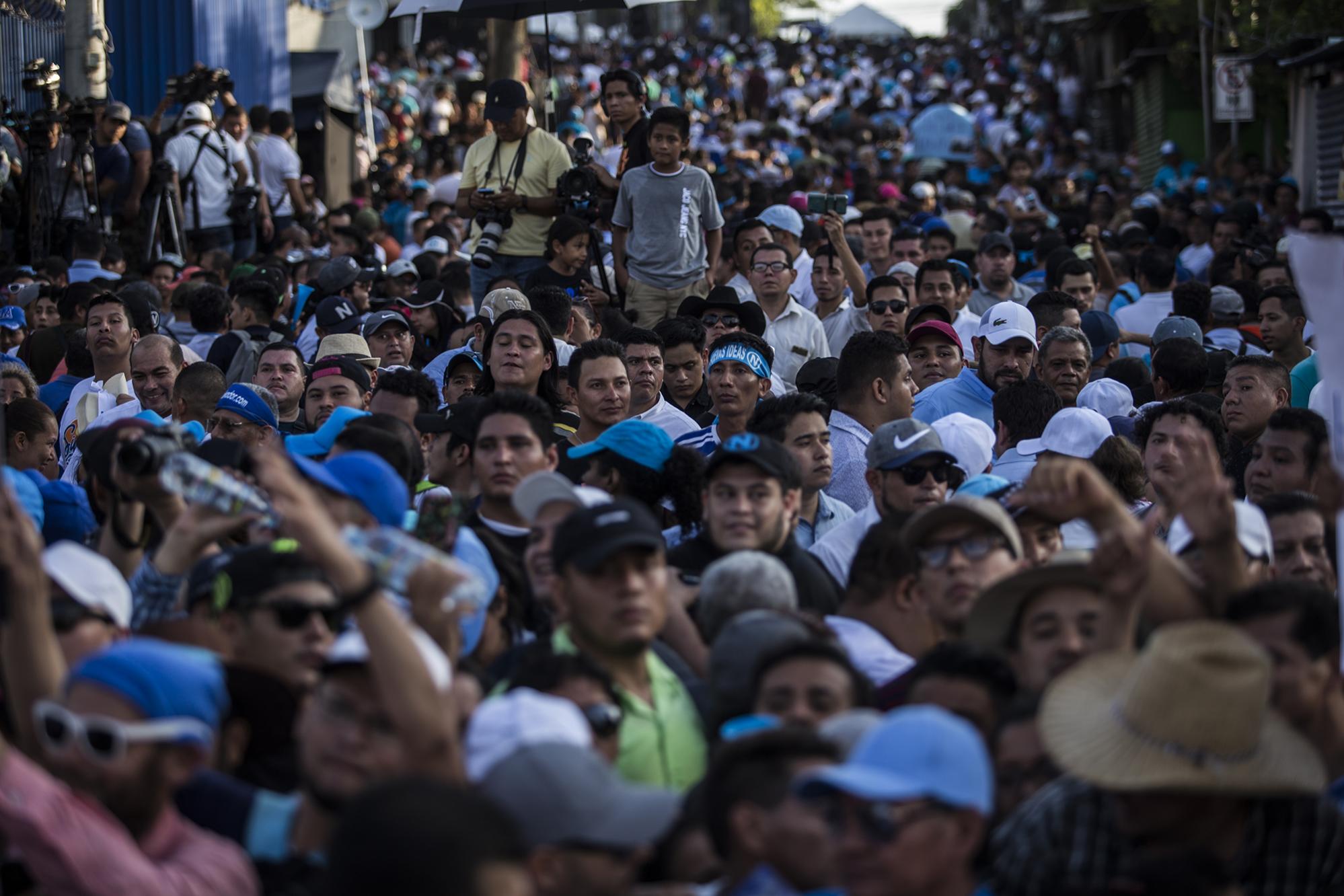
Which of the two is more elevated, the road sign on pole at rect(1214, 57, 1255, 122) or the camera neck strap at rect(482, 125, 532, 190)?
the road sign on pole at rect(1214, 57, 1255, 122)

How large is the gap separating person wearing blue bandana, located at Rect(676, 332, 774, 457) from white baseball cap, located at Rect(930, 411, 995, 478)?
2.91 feet

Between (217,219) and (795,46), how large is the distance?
3284cm

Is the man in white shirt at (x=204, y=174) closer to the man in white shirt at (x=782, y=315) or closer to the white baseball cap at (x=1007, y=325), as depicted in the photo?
the man in white shirt at (x=782, y=315)

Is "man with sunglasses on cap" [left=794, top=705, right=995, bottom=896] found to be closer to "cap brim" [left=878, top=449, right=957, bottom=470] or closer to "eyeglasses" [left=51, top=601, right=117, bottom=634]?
"eyeglasses" [left=51, top=601, right=117, bottom=634]

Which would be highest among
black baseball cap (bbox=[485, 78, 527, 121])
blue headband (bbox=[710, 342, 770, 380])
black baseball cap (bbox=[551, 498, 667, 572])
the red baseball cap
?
black baseball cap (bbox=[485, 78, 527, 121])

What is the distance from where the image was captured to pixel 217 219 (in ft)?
49.1

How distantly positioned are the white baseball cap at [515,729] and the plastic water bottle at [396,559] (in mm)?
318

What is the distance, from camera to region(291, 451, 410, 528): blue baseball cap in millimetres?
4715

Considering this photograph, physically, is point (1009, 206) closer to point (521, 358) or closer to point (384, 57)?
point (521, 358)

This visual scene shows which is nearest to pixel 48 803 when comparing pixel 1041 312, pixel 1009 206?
pixel 1041 312

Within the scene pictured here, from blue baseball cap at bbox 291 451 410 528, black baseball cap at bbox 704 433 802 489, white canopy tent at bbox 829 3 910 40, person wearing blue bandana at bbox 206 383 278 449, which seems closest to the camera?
blue baseball cap at bbox 291 451 410 528

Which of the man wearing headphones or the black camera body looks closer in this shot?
the black camera body

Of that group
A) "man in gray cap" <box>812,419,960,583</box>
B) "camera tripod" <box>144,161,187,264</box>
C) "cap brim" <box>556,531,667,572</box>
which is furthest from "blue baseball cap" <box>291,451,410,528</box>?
"camera tripod" <box>144,161,187,264</box>

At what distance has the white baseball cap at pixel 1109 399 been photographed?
816 centimetres
